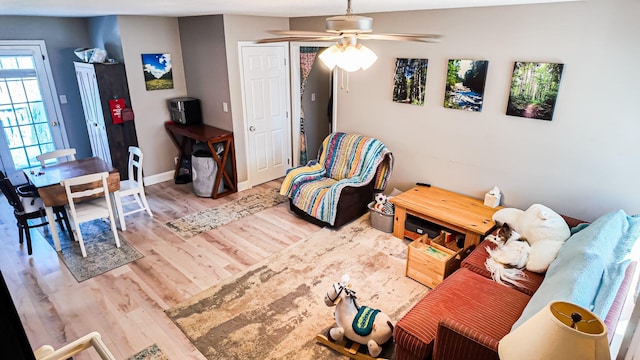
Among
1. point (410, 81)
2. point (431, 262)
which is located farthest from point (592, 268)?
point (410, 81)

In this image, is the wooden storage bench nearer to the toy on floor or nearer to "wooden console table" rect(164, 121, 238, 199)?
the toy on floor

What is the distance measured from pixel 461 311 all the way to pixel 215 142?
3541 mm

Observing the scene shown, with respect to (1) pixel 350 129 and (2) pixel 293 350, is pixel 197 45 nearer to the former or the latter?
(1) pixel 350 129

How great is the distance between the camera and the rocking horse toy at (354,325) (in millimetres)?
2422

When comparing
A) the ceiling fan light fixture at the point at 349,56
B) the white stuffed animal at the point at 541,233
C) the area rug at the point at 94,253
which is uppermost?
the ceiling fan light fixture at the point at 349,56

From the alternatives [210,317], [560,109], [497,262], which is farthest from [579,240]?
[210,317]

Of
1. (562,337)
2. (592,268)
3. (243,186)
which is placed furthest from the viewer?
(243,186)

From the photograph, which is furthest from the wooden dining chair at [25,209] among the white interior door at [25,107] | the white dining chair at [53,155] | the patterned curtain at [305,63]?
the patterned curtain at [305,63]

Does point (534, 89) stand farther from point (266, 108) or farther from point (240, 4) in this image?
point (266, 108)

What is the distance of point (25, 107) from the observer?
5145mm

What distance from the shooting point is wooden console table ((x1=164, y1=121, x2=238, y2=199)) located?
4.79 meters

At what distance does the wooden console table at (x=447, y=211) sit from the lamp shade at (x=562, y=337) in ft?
6.78

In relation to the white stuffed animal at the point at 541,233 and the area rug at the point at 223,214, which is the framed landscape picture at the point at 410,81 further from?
the area rug at the point at 223,214

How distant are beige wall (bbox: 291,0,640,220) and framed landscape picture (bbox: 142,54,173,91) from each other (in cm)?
278
